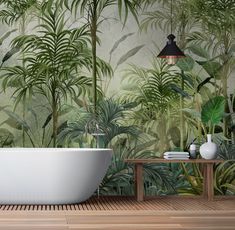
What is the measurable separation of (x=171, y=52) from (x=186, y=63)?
0.50 metres

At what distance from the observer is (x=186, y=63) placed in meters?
6.58

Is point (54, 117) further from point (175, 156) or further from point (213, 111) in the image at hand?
point (213, 111)

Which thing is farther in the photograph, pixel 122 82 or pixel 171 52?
pixel 122 82

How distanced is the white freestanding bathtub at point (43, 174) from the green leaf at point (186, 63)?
1.65 metres

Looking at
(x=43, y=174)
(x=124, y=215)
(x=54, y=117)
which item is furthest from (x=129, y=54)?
(x=124, y=215)

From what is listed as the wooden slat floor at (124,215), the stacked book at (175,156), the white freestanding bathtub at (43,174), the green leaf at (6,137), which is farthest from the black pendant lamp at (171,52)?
the green leaf at (6,137)

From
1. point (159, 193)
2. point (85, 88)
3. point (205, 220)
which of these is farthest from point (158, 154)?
point (205, 220)

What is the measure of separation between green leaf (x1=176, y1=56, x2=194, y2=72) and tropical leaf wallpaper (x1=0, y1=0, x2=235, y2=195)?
0.04ft

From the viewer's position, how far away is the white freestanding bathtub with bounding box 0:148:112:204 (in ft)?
17.7

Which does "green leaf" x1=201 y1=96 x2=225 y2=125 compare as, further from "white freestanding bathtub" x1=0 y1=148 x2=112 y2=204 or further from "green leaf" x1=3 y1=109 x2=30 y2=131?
"green leaf" x1=3 y1=109 x2=30 y2=131

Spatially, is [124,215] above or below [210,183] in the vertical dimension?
below

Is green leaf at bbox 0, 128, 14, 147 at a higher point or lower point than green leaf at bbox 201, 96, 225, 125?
lower

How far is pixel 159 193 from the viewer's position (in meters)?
6.48

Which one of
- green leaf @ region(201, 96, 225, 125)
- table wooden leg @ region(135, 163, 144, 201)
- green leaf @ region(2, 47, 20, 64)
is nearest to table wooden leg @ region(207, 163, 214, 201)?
green leaf @ region(201, 96, 225, 125)
